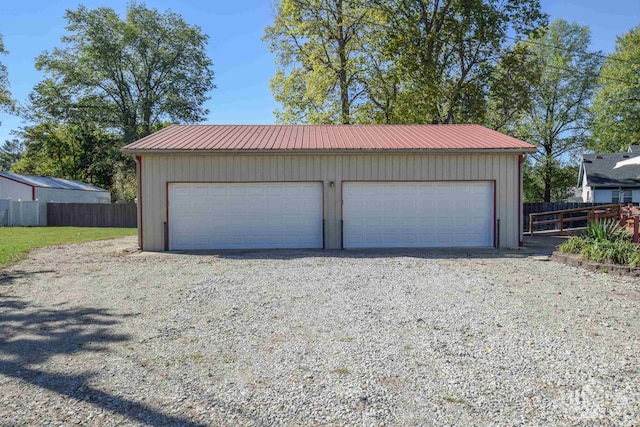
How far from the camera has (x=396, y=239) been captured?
11.8 meters

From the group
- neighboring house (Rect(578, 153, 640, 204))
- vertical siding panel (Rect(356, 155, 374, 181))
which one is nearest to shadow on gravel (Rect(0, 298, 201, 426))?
vertical siding panel (Rect(356, 155, 374, 181))

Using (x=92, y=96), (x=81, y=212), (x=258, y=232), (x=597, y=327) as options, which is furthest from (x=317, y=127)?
(x=92, y=96)

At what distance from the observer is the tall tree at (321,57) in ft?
74.4

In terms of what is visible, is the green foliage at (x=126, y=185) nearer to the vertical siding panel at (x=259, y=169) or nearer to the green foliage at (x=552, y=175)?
the vertical siding panel at (x=259, y=169)

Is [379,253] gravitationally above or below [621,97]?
below

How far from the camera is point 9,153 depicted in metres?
60.2

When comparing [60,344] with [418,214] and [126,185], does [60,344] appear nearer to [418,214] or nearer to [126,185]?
[418,214]

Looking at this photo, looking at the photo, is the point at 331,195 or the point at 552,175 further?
the point at 552,175

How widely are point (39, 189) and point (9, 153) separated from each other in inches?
1665

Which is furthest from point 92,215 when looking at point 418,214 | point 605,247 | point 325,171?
point 605,247

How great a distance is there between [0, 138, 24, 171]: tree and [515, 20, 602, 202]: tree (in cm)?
5620

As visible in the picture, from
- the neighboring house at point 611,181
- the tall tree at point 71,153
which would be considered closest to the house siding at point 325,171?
the neighboring house at point 611,181

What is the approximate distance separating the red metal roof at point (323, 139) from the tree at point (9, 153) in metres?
51.7

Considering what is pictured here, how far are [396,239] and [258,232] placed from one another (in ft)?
12.1
